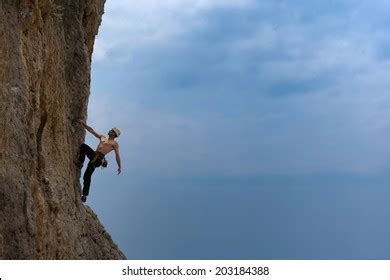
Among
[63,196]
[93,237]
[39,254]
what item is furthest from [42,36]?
[93,237]

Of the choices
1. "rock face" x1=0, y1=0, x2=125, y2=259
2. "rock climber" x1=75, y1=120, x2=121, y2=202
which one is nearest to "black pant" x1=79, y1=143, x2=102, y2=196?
"rock climber" x1=75, y1=120, x2=121, y2=202

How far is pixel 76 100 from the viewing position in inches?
810

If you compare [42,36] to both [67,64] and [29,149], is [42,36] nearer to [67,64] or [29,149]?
[67,64]

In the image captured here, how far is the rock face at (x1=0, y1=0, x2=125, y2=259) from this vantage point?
13.5 metres

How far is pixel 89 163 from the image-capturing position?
20031 millimetres

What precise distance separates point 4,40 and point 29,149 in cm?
272

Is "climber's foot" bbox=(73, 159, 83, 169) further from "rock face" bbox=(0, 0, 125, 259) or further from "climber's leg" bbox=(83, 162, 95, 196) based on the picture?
"climber's leg" bbox=(83, 162, 95, 196)

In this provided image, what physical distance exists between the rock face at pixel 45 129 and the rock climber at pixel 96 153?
1.01 ft

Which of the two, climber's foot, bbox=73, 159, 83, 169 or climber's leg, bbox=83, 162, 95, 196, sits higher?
climber's foot, bbox=73, 159, 83, 169

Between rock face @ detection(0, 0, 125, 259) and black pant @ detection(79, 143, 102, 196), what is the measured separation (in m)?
0.28

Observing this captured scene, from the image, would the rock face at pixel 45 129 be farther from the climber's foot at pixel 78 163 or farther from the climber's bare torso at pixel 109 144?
the climber's bare torso at pixel 109 144

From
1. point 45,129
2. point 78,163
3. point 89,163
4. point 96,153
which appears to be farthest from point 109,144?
point 45,129
